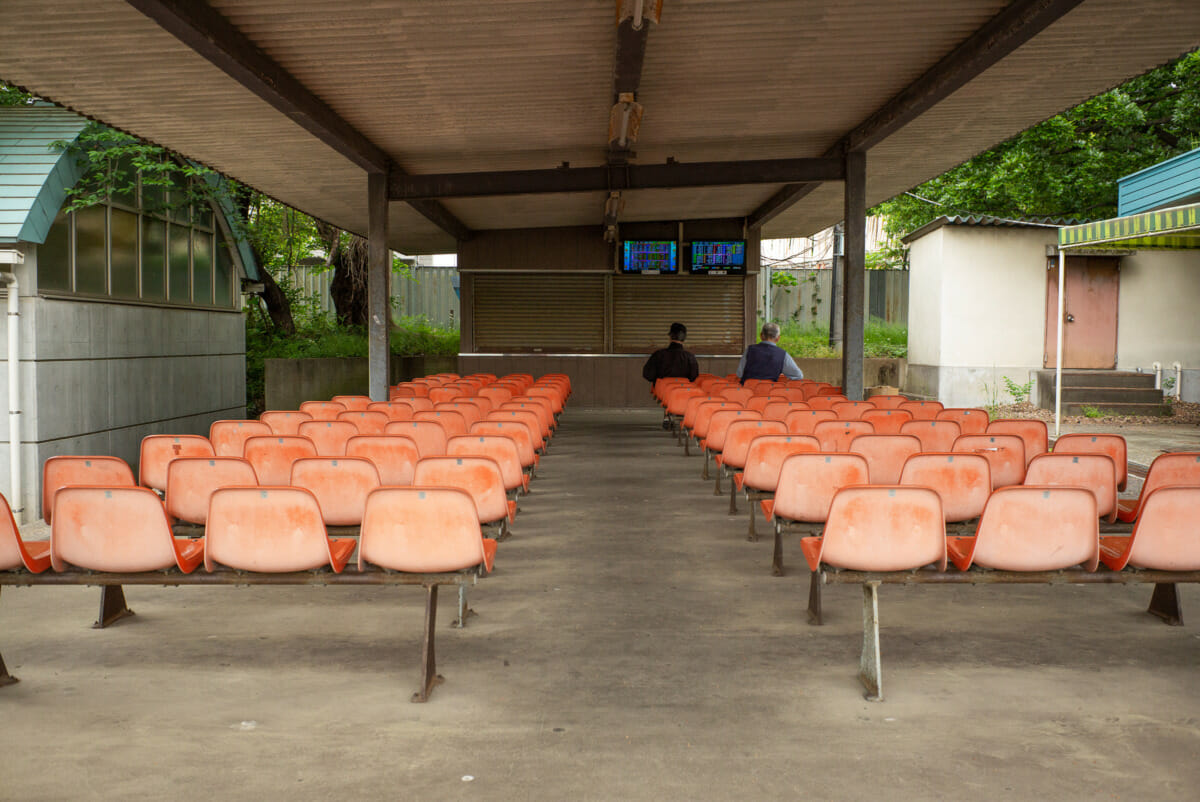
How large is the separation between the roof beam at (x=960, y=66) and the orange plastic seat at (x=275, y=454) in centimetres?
509

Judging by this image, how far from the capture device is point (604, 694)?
3.48 m

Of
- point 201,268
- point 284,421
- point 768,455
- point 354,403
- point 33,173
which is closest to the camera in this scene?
point 768,455

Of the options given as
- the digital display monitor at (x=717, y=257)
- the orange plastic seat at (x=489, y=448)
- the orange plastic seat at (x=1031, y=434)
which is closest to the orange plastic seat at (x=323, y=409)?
the orange plastic seat at (x=489, y=448)

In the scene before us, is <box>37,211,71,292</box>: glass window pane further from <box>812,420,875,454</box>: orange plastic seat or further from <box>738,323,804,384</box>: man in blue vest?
<box>738,323,804,384</box>: man in blue vest

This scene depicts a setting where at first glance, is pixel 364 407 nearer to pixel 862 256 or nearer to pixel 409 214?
pixel 862 256

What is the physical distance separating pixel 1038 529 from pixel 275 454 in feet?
12.6

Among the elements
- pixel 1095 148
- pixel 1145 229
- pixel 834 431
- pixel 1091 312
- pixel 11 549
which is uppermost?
pixel 1095 148

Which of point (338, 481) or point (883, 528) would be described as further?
point (338, 481)

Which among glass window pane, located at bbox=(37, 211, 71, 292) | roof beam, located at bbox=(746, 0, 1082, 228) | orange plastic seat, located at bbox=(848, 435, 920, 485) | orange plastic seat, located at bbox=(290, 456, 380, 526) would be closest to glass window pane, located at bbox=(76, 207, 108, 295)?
glass window pane, located at bbox=(37, 211, 71, 292)

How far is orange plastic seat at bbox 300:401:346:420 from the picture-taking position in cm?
798

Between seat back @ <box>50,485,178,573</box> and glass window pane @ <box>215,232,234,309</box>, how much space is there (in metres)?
9.11

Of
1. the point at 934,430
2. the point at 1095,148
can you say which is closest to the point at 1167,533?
the point at 934,430

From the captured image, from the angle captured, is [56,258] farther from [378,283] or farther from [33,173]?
[378,283]

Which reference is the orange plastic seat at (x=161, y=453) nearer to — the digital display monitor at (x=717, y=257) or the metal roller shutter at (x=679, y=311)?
the metal roller shutter at (x=679, y=311)
